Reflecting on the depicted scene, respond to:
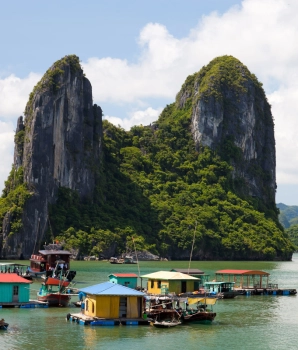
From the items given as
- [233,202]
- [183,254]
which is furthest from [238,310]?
[233,202]

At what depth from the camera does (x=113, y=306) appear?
3928 cm

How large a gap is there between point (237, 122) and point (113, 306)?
118 meters

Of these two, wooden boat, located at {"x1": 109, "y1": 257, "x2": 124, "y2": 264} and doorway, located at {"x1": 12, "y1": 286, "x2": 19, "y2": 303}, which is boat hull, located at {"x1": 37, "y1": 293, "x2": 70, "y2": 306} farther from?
wooden boat, located at {"x1": 109, "y1": 257, "x2": 124, "y2": 264}

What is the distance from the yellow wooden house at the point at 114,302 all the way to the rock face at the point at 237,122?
113347 mm

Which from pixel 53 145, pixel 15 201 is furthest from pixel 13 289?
pixel 53 145

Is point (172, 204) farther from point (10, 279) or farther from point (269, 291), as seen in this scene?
point (10, 279)

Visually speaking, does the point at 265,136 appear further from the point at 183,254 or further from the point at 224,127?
the point at 183,254

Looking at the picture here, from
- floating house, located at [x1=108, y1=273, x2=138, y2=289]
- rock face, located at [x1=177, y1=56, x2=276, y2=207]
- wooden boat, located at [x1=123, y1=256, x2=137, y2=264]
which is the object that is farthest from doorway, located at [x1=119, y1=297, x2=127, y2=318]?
rock face, located at [x1=177, y1=56, x2=276, y2=207]

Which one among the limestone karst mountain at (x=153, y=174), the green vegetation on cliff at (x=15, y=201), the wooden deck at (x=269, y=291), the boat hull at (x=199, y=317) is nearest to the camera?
the boat hull at (x=199, y=317)

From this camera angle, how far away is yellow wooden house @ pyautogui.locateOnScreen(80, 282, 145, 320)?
38.8 m

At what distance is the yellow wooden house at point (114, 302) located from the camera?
127 ft

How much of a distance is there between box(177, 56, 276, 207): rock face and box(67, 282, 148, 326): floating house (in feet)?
372

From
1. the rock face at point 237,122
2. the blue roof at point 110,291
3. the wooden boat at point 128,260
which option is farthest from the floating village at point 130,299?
the rock face at point 237,122

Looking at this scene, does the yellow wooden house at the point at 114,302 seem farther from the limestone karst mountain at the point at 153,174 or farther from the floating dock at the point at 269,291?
the limestone karst mountain at the point at 153,174
